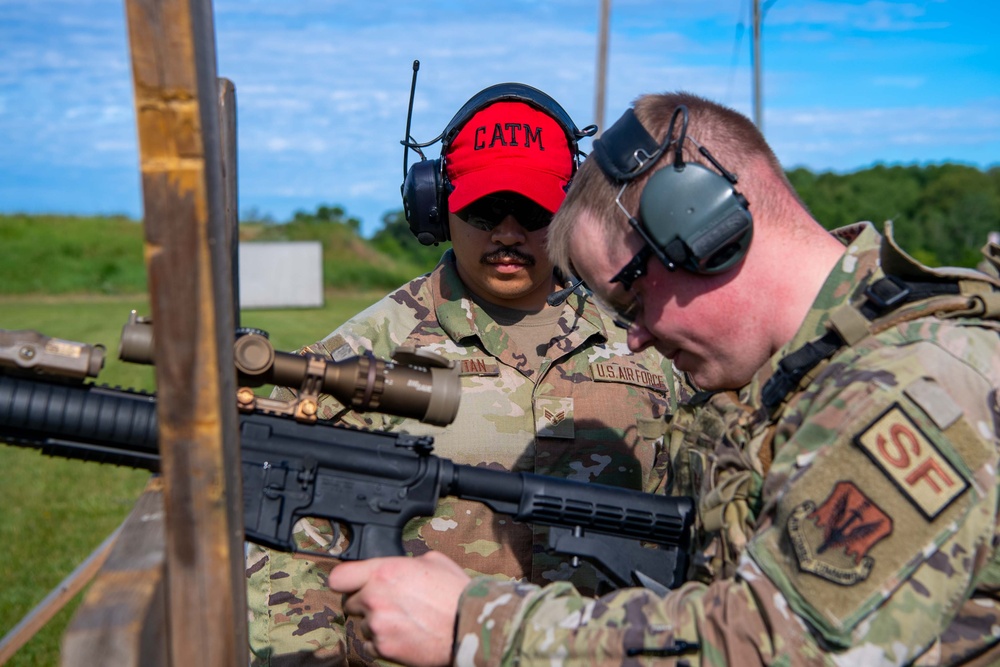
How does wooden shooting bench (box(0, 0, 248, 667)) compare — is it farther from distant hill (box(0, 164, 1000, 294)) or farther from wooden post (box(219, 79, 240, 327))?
distant hill (box(0, 164, 1000, 294))

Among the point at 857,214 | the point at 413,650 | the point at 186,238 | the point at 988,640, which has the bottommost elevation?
the point at 413,650

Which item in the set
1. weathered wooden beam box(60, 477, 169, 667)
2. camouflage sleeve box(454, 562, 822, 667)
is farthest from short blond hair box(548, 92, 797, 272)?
weathered wooden beam box(60, 477, 169, 667)

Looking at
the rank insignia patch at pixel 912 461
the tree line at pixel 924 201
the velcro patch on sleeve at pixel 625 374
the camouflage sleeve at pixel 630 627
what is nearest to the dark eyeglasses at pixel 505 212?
the velcro patch on sleeve at pixel 625 374

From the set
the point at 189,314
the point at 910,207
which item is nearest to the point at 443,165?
the point at 189,314

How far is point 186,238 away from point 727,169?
4.63ft

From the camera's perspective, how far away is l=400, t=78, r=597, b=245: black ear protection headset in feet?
11.8

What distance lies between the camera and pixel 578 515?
2678mm

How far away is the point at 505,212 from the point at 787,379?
58.7 inches

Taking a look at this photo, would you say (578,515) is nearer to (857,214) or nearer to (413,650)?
(413,650)

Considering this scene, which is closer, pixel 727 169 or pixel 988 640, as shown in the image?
pixel 988 640

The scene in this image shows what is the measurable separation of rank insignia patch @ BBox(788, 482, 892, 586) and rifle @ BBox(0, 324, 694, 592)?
0.73m

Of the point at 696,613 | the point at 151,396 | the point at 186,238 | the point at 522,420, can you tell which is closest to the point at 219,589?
the point at 186,238

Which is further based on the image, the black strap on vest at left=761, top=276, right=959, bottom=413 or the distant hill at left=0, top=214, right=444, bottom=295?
the distant hill at left=0, top=214, right=444, bottom=295

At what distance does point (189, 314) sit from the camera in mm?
1561
